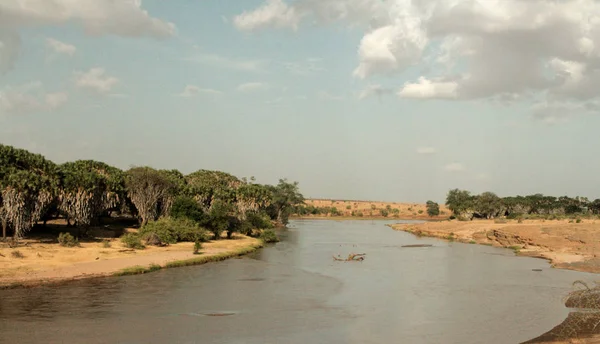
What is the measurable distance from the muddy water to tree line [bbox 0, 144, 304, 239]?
46.1 feet

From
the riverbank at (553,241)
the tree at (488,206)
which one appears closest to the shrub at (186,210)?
the riverbank at (553,241)

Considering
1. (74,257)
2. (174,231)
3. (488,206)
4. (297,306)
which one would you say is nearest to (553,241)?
(297,306)

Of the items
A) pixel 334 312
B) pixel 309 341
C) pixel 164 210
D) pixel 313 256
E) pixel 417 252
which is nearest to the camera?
pixel 309 341

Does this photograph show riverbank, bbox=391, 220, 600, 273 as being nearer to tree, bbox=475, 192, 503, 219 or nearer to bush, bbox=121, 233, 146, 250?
tree, bbox=475, 192, 503, 219

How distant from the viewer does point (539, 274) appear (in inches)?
1524

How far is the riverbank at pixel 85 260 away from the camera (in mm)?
31375

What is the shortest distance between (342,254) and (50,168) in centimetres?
2901

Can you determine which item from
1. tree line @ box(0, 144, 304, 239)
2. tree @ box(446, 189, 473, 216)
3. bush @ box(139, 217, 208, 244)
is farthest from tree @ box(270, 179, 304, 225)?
bush @ box(139, 217, 208, 244)

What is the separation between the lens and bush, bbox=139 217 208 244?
167ft

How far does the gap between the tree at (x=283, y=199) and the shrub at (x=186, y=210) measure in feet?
152

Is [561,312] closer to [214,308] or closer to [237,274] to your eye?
[214,308]

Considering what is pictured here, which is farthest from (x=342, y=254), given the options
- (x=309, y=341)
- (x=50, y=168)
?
(x=309, y=341)

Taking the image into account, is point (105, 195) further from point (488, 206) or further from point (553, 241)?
point (488, 206)

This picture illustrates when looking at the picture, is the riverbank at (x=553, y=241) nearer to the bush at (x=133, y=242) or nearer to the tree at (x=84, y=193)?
the bush at (x=133, y=242)
